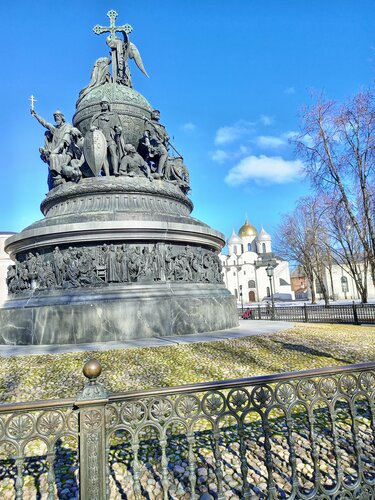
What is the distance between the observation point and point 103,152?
38.9ft

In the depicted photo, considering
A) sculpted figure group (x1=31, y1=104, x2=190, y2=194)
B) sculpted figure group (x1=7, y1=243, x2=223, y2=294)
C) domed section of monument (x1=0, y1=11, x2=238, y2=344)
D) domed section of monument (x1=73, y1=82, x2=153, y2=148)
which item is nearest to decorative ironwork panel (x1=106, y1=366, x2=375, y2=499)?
domed section of monument (x1=0, y1=11, x2=238, y2=344)

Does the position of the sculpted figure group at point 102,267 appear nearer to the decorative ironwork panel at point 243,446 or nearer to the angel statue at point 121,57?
the decorative ironwork panel at point 243,446

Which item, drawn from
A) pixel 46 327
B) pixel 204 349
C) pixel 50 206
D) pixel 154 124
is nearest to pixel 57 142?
pixel 50 206

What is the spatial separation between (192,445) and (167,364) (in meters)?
3.79

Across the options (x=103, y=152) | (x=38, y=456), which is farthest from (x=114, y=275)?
(x=38, y=456)

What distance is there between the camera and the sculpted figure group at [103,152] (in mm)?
11945

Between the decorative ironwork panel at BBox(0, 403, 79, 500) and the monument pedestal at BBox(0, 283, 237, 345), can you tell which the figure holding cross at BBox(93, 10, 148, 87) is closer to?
the monument pedestal at BBox(0, 283, 237, 345)

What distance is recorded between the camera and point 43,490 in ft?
9.38

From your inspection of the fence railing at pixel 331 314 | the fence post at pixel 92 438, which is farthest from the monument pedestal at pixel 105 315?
the fence railing at pixel 331 314

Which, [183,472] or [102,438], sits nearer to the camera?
[102,438]

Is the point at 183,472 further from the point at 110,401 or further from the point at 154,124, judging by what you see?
the point at 154,124

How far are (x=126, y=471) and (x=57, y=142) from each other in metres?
12.6

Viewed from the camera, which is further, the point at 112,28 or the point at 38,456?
the point at 112,28

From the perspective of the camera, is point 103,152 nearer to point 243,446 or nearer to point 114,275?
point 114,275
